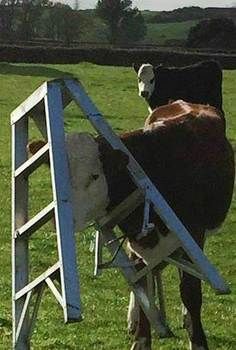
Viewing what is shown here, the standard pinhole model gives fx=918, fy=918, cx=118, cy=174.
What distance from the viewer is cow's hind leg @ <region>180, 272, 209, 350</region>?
6359 millimetres

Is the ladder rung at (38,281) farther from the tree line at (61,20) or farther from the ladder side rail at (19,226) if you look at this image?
the tree line at (61,20)

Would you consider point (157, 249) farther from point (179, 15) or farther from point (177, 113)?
point (179, 15)

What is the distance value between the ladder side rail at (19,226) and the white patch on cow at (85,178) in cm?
48

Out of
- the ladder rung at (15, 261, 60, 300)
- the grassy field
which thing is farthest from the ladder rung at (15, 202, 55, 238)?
the grassy field

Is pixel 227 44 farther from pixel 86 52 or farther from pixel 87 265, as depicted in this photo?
pixel 87 265

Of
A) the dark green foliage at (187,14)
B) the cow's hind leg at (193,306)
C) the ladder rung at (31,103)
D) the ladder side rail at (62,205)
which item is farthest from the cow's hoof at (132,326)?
the dark green foliage at (187,14)

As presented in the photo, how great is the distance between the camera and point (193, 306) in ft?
21.1

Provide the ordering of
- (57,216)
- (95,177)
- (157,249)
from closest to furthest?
(57,216)
(95,177)
(157,249)

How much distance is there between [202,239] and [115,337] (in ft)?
4.03

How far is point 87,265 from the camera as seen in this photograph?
9.95m

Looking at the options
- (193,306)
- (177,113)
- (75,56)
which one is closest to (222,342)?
(193,306)

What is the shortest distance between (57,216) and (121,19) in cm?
6912

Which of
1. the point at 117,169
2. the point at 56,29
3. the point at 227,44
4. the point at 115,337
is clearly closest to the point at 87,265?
the point at 115,337

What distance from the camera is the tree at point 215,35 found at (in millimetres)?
56312
